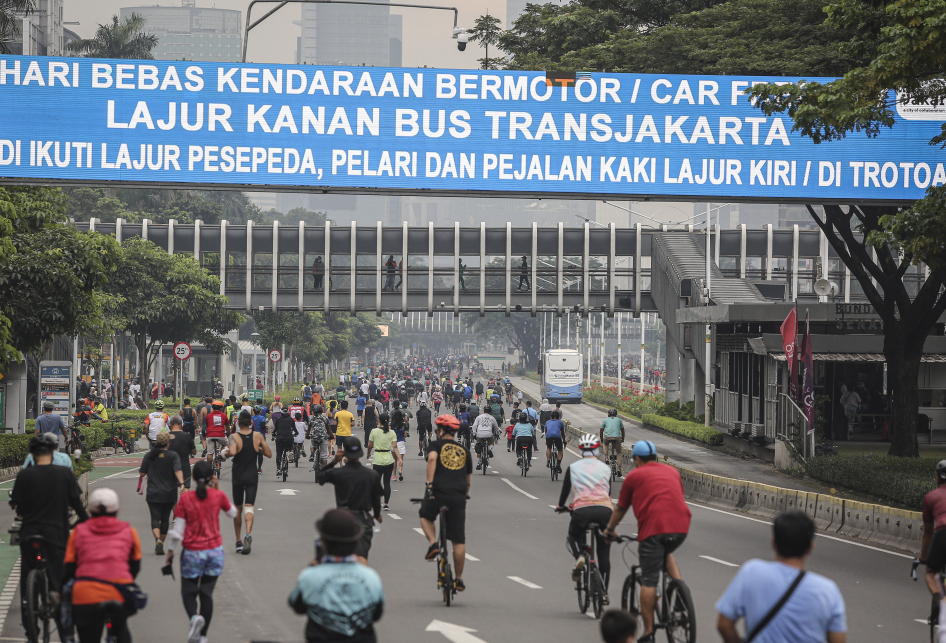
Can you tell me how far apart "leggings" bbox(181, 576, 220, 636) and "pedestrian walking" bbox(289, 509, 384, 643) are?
11.0ft

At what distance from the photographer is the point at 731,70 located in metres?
25.0

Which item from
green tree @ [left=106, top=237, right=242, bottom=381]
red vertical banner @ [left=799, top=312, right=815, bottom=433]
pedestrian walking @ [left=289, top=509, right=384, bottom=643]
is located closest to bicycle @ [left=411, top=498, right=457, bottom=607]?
pedestrian walking @ [left=289, top=509, right=384, bottom=643]

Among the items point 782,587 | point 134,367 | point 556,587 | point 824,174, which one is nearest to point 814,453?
point 824,174

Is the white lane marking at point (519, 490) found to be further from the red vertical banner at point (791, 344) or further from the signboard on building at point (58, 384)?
the signboard on building at point (58, 384)

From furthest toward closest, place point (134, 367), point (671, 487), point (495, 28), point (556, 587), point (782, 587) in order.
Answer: point (134, 367) < point (495, 28) < point (556, 587) < point (671, 487) < point (782, 587)

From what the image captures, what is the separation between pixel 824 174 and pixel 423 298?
115 ft

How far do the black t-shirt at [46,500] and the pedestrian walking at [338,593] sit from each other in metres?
4.28

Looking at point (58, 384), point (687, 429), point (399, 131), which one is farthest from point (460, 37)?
point (687, 429)

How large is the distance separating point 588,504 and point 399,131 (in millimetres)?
11868

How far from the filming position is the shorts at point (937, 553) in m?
9.69

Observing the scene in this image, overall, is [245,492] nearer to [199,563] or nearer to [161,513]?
[161,513]

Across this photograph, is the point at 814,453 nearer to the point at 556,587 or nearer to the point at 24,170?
the point at 556,587

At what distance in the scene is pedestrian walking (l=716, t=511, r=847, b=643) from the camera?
5.54 m

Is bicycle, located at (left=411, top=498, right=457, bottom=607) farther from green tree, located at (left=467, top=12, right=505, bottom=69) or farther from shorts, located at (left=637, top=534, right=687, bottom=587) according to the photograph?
green tree, located at (left=467, top=12, right=505, bottom=69)
